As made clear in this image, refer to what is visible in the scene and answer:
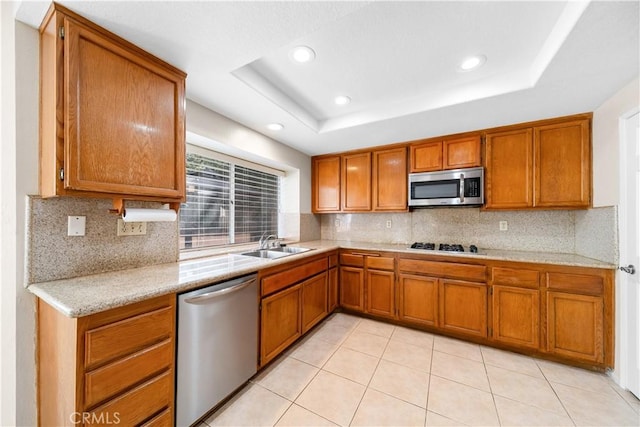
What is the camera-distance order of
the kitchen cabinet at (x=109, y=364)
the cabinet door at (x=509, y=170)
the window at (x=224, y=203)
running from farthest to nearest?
1. the cabinet door at (x=509, y=170)
2. the window at (x=224, y=203)
3. the kitchen cabinet at (x=109, y=364)

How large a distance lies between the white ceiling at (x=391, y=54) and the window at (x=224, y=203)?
55 centimetres

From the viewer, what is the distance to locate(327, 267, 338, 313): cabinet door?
2857 millimetres

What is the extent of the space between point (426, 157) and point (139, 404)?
3088mm

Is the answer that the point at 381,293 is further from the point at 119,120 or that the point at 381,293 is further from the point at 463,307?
the point at 119,120

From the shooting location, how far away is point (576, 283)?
1939mm

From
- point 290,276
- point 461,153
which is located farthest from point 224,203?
point 461,153

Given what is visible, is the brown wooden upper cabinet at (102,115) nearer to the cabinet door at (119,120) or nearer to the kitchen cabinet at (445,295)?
the cabinet door at (119,120)

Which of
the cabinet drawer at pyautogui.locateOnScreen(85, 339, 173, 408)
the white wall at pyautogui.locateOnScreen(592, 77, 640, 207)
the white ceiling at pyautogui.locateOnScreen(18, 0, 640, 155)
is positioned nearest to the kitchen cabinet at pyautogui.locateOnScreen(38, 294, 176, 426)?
the cabinet drawer at pyautogui.locateOnScreen(85, 339, 173, 408)

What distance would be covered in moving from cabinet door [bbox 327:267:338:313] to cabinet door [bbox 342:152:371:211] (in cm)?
89

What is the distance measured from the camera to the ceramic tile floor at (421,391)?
1463mm

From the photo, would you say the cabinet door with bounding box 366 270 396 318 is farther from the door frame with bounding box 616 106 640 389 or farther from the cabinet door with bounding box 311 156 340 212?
the door frame with bounding box 616 106 640 389

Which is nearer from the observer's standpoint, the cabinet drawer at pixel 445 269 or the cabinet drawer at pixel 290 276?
the cabinet drawer at pixel 290 276

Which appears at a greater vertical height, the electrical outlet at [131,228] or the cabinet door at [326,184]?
the cabinet door at [326,184]

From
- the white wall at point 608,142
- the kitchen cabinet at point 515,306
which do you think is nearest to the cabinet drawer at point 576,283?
the kitchen cabinet at point 515,306
